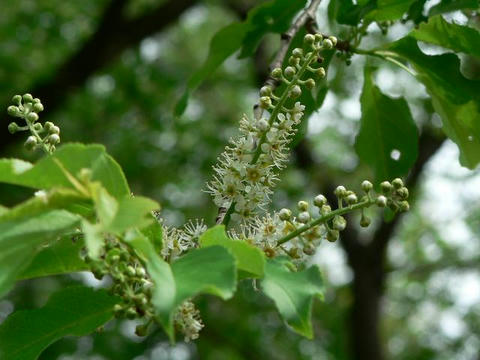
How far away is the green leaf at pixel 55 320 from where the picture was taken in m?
1.46

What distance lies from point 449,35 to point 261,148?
2.50ft

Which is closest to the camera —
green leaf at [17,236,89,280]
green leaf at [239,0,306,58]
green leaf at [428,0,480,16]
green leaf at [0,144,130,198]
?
green leaf at [0,144,130,198]

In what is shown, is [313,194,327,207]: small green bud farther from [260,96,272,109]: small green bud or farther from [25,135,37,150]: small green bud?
[25,135,37,150]: small green bud

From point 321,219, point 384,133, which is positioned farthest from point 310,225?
point 384,133

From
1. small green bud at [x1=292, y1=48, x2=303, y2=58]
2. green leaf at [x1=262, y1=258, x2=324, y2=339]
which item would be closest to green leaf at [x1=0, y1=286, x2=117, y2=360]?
green leaf at [x1=262, y1=258, x2=324, y2=339]

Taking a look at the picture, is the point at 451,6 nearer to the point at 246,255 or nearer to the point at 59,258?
the point at 246,255

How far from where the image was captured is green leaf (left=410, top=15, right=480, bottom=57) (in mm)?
1955

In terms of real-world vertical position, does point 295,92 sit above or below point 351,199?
above

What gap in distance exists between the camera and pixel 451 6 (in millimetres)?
1929

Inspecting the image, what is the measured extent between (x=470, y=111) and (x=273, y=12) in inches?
25.3

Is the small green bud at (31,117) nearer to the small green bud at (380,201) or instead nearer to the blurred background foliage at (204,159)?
the small green bud at (380,201)

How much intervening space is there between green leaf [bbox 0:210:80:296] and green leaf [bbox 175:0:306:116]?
4.38ft

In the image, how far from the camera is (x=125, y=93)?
9211 millimetres

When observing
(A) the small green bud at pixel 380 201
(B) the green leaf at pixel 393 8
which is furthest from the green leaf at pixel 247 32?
(A) the small green bud at pixel 380 201
